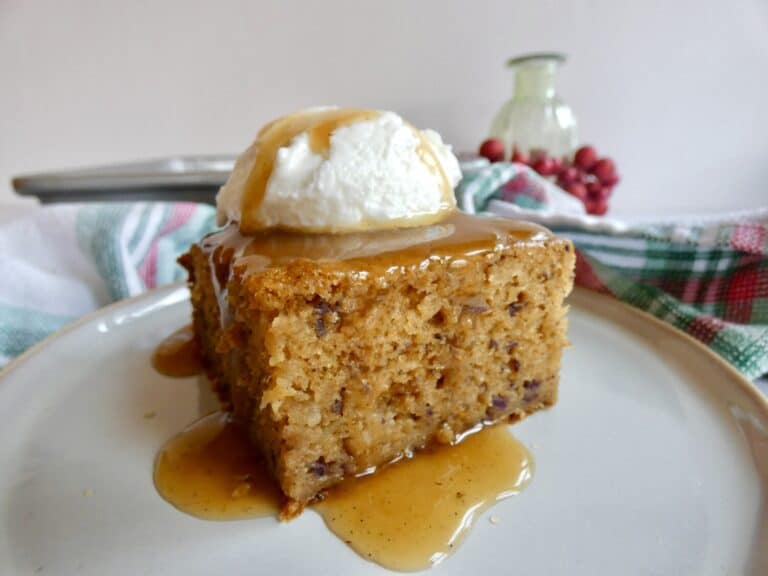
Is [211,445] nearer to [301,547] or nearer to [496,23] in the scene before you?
[301,547]

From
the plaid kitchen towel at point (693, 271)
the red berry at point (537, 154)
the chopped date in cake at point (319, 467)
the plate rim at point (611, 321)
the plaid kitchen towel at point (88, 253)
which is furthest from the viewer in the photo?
the red berry at point (537, 154)

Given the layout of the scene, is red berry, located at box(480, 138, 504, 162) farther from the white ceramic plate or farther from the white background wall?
the white ceramic plate

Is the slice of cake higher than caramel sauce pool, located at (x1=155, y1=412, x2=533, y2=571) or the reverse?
higher

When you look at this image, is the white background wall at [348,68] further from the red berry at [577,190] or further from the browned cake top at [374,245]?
the browned cake top at [374,245]

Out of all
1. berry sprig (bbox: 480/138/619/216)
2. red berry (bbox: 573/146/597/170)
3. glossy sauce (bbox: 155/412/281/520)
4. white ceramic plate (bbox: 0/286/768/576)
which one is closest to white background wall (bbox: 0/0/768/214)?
berry sprig (bbox: 480/138/619/216)

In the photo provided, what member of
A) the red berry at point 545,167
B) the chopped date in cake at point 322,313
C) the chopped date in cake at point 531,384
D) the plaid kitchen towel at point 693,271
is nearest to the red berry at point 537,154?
the red berry at point 545,167

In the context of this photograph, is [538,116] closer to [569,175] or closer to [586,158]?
[586,158]
